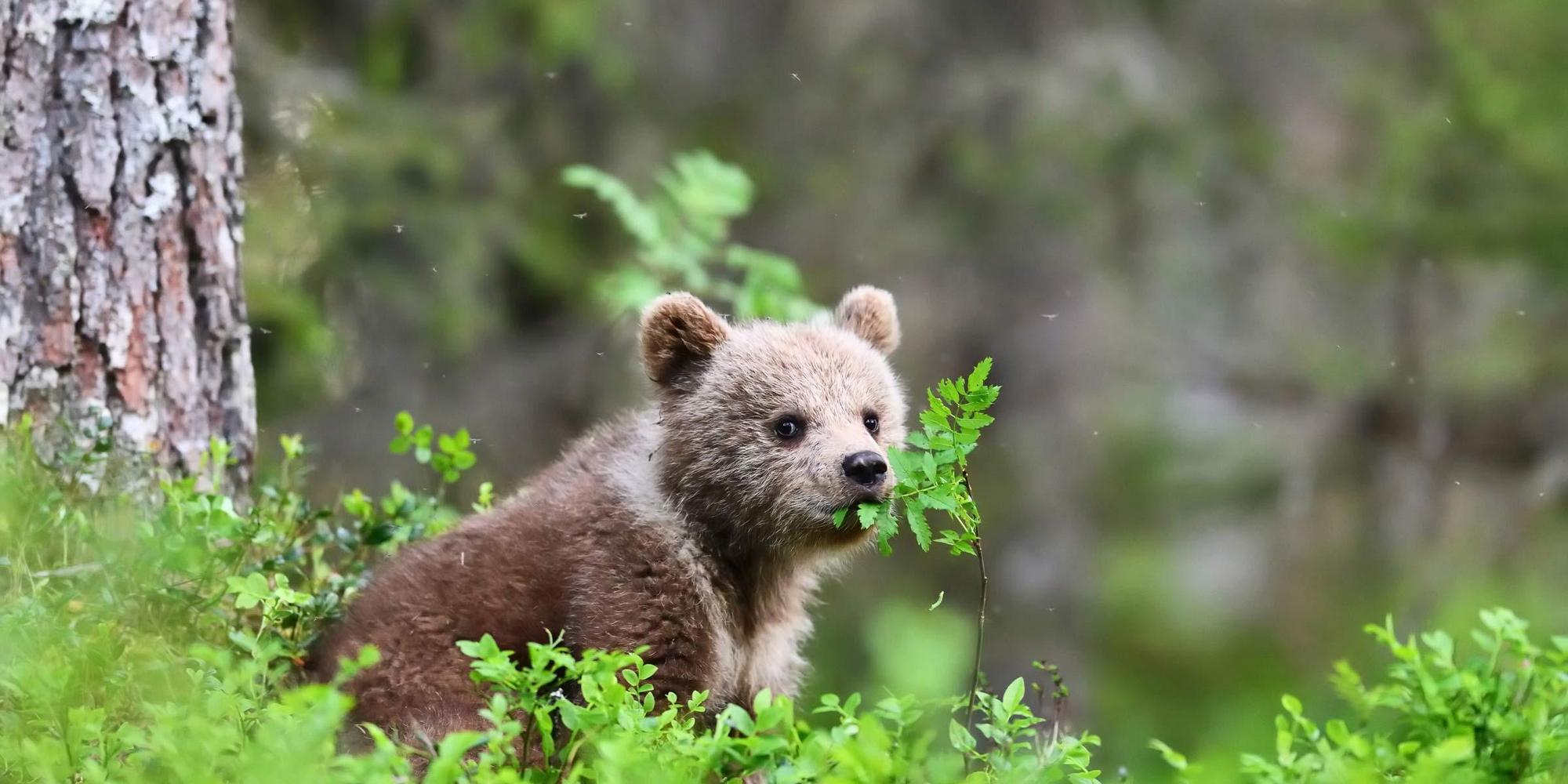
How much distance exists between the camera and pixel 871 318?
5355 mm

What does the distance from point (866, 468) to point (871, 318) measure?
1.13 metres

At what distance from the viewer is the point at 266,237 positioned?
7340 mm

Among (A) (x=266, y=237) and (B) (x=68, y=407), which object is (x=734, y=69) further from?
(B) (x=68, y=407)

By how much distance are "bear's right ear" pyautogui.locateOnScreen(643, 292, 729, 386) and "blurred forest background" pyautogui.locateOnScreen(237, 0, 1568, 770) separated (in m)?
3.28

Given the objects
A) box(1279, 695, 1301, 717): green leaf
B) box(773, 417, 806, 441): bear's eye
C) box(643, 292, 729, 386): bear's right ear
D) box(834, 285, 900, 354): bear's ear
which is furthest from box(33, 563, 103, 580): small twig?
box(1279, 695, 1301, 717): green leaf

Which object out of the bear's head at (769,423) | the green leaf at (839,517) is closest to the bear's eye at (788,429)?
the bear's head at (769,423)

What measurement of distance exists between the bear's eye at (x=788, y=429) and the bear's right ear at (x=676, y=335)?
0.39 metres

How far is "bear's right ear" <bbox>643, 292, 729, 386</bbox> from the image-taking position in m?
4.83

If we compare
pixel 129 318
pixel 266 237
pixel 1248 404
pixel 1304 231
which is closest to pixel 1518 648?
pixel 129 318

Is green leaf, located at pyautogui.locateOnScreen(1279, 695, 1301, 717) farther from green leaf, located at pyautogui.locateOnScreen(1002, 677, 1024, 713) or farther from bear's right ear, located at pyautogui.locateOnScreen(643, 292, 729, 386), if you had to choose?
bear's right ear, located at pyautogui.locateOnScreen(643, 292, 729, 386)

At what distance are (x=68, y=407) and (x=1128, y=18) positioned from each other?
27.5ft

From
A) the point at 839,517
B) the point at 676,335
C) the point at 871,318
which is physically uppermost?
the point at 871,318

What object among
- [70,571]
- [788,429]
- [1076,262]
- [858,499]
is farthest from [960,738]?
[1076,262]

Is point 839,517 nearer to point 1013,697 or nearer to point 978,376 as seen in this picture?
point 978,376
